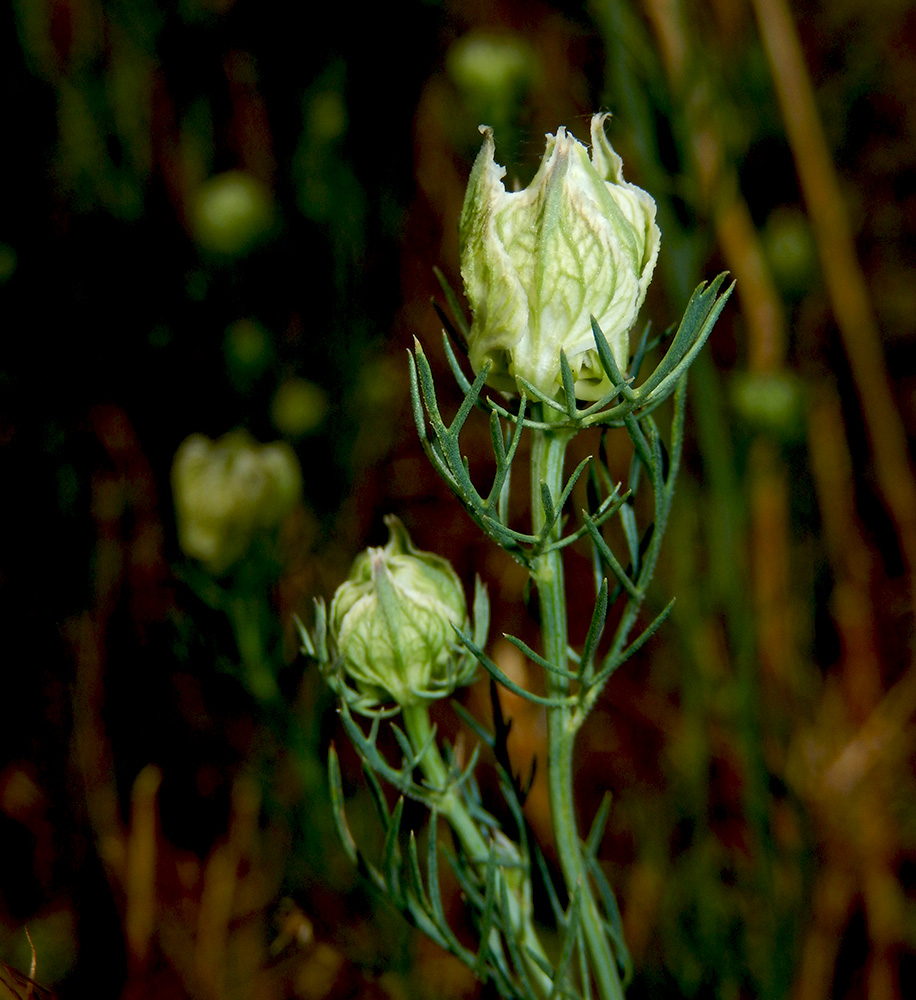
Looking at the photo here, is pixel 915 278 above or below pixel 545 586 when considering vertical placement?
above

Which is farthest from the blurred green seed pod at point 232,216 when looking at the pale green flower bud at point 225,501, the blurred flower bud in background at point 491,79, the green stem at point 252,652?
the green stem at point 252,652

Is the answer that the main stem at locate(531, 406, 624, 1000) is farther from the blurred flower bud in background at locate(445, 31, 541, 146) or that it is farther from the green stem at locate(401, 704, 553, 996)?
the blurred flower bud in background at locate(445, 31, 541, 146)

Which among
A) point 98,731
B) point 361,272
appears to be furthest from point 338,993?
point 361,272

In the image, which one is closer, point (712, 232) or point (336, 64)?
point (712, 232)

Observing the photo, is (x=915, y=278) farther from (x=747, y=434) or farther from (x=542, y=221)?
(x=542, y=221)

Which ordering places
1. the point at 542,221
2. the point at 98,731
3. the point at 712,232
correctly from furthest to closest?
1. the point at 98,731
2. the point at 712,232
3. the point at 542,221

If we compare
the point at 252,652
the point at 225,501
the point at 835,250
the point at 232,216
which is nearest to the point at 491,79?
the point at 232,216

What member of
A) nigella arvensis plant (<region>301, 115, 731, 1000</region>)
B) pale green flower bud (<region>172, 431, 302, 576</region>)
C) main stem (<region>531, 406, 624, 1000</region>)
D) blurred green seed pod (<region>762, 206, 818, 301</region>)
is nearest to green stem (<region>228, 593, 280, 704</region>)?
pale green flower bud (<region>172, 431, 302, 576</region>)

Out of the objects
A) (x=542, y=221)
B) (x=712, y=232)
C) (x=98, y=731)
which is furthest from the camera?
(x=98, y=731)

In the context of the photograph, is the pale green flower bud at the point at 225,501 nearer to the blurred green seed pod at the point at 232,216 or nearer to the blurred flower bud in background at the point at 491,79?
the blurred green seed pod at the point at 232,216
